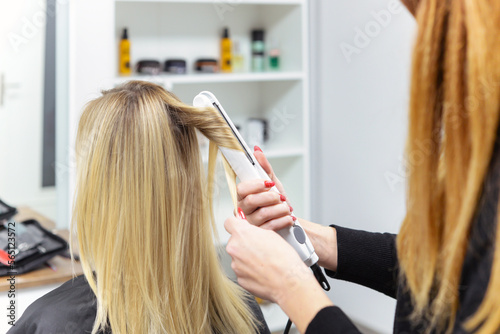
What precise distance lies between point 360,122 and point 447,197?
158 cm

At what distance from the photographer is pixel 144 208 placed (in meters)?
1.00

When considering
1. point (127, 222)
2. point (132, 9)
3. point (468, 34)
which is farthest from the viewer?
point (132, 9)

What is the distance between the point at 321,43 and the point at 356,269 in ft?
4.86

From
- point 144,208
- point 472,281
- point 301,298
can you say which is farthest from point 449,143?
point 144,208

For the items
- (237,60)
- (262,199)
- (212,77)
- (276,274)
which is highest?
(237,60)

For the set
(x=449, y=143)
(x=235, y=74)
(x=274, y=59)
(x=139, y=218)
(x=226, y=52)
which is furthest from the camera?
(x=274, y=59)

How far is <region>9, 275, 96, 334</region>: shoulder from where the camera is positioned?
0.99m

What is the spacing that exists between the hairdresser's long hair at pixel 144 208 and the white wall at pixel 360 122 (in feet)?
3.69

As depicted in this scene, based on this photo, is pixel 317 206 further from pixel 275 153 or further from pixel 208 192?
pixel 208 192

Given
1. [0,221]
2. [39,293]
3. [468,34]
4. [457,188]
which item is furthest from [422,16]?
[0,221]

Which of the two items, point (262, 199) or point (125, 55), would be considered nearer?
point (262, 199)

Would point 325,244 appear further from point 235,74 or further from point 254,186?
point 235,74

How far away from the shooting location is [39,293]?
1.66 meters

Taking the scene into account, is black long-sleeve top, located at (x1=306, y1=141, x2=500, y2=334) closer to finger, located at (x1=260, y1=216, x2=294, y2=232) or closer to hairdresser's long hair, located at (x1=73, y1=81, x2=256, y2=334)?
Answer: finger, located at (x1=260, y1=216, x2=294, y2=232)
